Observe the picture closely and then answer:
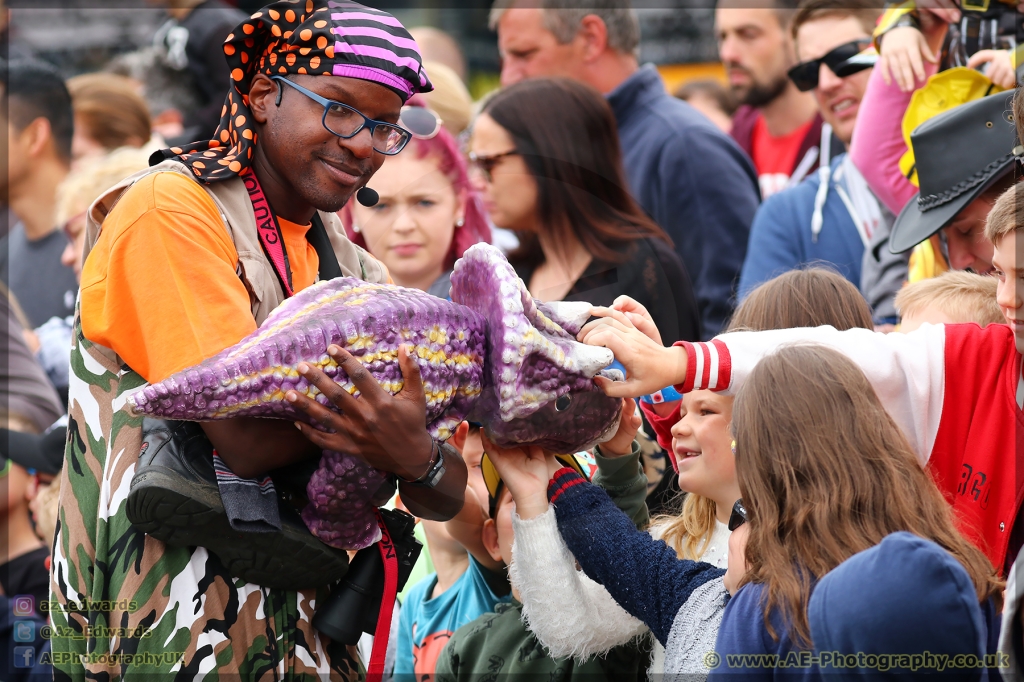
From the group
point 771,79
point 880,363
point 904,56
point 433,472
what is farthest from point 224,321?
point 771,79

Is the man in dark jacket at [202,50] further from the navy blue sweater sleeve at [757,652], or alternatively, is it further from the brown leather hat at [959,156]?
the navy blue sweater sleeve at [757,652]

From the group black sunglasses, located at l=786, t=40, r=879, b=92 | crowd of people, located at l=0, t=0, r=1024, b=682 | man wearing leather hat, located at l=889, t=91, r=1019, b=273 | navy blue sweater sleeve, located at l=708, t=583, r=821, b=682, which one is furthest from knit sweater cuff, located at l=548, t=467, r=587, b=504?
black sunglasses, located at l=786, t=40, r=879, b=92

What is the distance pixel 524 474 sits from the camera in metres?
2.12

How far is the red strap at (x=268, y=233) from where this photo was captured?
2.06m

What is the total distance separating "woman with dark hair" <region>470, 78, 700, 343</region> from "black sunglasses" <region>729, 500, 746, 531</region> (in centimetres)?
56

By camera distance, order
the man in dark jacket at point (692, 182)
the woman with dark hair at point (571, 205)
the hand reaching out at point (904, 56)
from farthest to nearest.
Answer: the man in dark jacket at point (692, 182) → the hand reaching out at point (904, 56) → the woman with dark hair at point (571, 205)

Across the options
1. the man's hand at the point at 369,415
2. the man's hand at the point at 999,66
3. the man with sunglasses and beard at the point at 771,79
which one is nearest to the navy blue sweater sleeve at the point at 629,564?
the man's hand at the point at 369,415

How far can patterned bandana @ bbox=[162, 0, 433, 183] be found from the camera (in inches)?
79.4

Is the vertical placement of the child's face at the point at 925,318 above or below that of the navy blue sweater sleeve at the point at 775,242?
above

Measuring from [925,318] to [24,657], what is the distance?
266cm

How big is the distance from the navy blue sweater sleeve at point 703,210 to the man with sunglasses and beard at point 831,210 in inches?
5.3

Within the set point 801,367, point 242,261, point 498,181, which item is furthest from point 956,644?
point 498,181

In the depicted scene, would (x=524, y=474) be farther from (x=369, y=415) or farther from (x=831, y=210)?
(x=831, y=210)

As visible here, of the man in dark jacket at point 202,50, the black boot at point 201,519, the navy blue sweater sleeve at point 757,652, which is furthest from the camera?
the man in dark jacket at point 202,50
